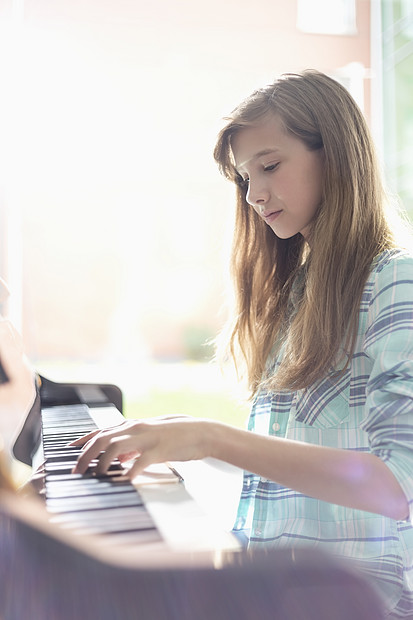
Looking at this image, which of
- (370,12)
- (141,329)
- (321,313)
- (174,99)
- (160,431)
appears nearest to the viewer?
(160,431)

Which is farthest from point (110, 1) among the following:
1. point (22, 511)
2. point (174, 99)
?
point (22, 511)

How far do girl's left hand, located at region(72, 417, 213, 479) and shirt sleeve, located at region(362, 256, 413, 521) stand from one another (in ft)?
0.88

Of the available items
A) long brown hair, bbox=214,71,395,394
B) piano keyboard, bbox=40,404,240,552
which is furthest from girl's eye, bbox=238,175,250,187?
piano keyboard, bbox=40,404,240,552

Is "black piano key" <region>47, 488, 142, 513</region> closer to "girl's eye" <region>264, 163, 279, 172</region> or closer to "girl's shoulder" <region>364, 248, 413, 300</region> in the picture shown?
"girl's shoulder" <region>364, 248, 413, 300</region>

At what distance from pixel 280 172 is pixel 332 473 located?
0.61 metres

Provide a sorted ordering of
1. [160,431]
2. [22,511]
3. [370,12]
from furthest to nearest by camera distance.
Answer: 1. [370,12]
2. [160,431]
3. [22,511]

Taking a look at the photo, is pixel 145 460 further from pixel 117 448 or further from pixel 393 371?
pixel 393 371

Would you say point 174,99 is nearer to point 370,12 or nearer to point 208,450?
point 370,12

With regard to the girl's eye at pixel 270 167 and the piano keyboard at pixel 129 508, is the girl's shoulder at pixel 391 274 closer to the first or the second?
the girl's eye at pixel 270 167

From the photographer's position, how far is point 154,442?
0.79 meters

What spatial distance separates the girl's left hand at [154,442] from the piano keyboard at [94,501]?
0.03 meters

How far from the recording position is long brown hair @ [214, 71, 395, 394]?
1187 millimetres

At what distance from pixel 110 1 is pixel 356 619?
1080 cm

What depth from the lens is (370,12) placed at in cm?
852
